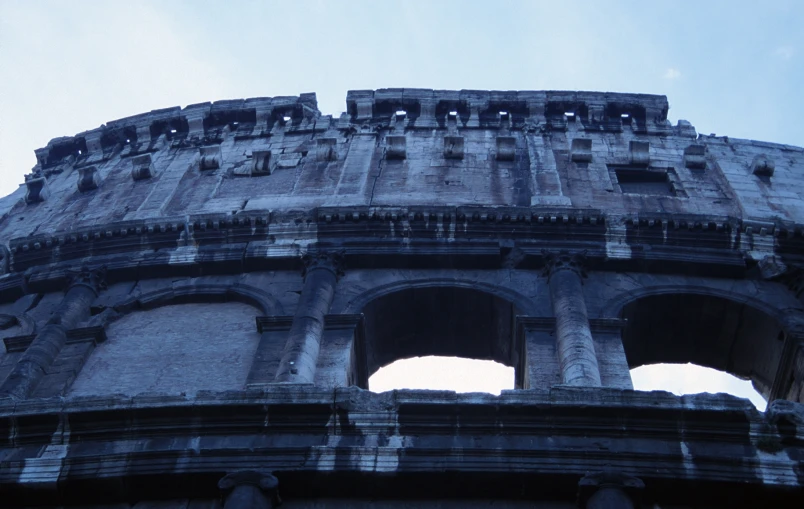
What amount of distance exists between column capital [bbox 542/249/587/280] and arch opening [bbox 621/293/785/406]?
0.95 m

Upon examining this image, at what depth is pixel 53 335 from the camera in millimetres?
13664

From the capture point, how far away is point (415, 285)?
1420cm

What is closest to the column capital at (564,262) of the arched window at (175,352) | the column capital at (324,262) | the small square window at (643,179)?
the column capital at (324,262)

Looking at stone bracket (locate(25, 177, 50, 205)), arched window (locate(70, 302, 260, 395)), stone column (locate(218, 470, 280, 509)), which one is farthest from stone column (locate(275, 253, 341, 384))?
stone bracket (locate(25, 177, 50, 205))

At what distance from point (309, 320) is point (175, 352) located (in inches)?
78.2

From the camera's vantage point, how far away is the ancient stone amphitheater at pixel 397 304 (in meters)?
9.83

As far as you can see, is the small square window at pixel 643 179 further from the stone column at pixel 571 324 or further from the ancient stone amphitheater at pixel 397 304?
the stone column at pixel 571 324

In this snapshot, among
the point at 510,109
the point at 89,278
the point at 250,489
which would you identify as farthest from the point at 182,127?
the point at 250,489

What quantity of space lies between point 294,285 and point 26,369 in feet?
12.8

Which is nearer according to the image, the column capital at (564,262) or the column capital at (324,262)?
the column capital at (564,262)

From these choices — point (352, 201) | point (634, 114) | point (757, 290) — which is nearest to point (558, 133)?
point (634, 114)

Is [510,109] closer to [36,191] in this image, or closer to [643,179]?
[643,179]

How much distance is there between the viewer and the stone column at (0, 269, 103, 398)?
1259 cm

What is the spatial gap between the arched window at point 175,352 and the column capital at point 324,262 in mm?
1043
